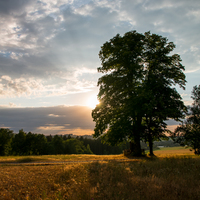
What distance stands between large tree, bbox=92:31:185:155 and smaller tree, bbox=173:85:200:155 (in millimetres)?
1990

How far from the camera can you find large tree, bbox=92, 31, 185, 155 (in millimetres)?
21953

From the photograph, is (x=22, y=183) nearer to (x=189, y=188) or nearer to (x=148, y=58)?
(x=189, y=188)

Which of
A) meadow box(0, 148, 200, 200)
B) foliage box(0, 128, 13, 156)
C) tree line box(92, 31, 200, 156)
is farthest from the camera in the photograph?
foliage box(0, 128, 13, 156)

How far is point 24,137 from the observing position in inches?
3056

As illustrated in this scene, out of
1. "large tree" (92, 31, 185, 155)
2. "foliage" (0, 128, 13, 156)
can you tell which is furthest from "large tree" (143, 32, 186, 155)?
"foliage" (0, 128, 13, 156)

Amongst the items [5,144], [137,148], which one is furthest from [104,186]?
[5,144]

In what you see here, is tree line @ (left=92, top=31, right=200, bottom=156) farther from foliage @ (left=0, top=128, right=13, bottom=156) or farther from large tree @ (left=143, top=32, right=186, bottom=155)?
foliage @ (left=0, top=128, right=13, bottom=156)

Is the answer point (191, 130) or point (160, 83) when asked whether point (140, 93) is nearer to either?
point (160, 83)

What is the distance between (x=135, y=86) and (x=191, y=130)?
378 inches

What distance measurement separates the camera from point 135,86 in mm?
23141

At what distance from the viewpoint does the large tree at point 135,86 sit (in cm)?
2195

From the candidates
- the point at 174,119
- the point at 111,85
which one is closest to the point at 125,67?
the point at 111,85

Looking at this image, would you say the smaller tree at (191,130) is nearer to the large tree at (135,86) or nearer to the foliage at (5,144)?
the large tree at (135,86)

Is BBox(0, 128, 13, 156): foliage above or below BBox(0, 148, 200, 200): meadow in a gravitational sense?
below
